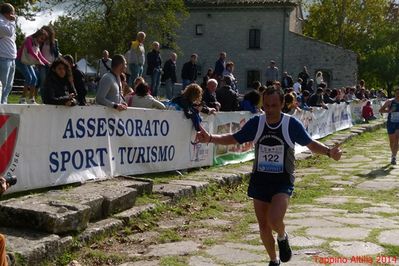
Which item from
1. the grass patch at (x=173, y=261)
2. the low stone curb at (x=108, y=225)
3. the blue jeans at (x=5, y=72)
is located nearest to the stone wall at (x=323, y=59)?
the low stone curb at (x=108, y=225)

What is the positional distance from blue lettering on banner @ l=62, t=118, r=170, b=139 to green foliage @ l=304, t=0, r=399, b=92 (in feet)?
147

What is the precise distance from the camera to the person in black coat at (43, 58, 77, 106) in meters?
7.73

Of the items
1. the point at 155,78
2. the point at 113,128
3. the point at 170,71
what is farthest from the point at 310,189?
the point at 170,71

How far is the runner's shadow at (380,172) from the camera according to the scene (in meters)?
12.1

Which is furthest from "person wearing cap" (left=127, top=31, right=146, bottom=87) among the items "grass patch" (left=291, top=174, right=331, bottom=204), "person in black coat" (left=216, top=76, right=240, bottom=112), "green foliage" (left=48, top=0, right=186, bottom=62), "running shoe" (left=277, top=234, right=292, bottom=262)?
"green foliage" (left=48, top=0, right=186, bottom=62)

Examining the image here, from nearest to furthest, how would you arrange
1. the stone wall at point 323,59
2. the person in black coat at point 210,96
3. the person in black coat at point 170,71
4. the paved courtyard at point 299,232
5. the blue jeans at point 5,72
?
the paved courtyard at point 299,232, the blue jeans at point 5,72, the person in black coat at point 210,96, the person in black coat at point 170,71, the stone wall at point 323,59

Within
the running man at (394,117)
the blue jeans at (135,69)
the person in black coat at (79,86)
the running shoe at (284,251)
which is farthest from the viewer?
the blue jeans at (135,69)

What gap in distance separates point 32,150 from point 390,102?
32.0ft

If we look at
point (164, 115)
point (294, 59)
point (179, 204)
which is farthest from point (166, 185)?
point (294, 59)

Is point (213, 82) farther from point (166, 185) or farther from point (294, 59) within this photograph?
point (294, 59)

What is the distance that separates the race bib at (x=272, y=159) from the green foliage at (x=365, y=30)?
48.4 meters

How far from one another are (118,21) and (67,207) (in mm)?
33579

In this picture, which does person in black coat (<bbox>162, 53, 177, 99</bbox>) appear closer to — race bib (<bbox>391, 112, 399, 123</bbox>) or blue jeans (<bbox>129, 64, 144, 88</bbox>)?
blue jeans (<bbox>129, 64, 144, 88</bbox>)

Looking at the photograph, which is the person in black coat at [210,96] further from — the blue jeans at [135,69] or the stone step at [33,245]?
the stone step at [33,245]
